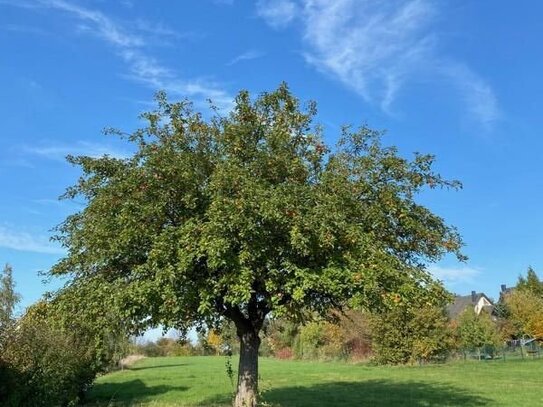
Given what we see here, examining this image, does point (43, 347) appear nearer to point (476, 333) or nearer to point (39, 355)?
point (39, 355)

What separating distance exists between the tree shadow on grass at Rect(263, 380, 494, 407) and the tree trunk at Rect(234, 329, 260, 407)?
327 inches

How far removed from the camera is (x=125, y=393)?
37750mm

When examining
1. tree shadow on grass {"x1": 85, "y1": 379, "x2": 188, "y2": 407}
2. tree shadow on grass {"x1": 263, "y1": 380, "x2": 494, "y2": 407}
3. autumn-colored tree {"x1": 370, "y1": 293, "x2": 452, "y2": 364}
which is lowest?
tree shadow on grass {"x1": 263, "y1": 380, "x2": 494, "y2": 407}

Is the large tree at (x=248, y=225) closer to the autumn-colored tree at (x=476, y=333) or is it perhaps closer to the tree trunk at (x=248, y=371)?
the tree trunk at (x=248, y=371)

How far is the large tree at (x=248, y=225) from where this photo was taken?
13.0 m

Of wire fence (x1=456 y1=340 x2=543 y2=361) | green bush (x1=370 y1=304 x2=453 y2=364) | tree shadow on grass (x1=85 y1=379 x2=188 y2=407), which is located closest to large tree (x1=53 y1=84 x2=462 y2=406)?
tree shadow on grass (x1=85 y1=379 x2=188 y2=407)

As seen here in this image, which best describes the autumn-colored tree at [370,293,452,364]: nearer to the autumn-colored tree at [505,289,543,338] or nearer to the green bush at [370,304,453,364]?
the green bush at [370,304,453,364]

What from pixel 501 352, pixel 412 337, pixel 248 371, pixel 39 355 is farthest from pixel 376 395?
pixel 501 352

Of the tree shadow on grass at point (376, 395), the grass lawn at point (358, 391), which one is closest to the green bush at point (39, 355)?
the grass lawn at point (358, 391)

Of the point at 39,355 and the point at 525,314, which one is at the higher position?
the point at 525,314

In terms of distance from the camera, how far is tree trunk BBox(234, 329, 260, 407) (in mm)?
16500

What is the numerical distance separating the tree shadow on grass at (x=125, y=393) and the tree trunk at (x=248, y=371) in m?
15.0

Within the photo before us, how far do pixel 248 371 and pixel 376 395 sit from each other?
1500 centimetres

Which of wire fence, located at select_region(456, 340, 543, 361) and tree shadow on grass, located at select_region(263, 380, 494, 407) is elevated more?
wire fence, located at select_region(456, 340, 543, 361)
